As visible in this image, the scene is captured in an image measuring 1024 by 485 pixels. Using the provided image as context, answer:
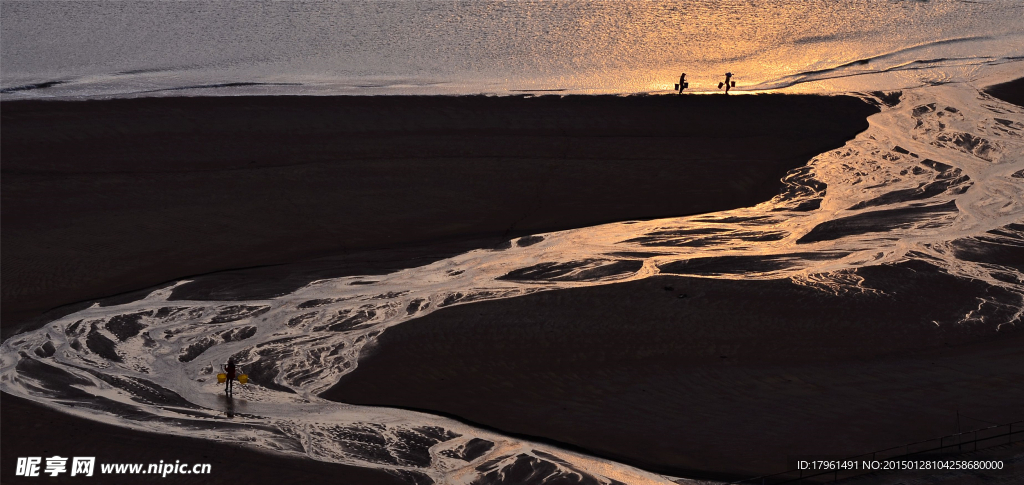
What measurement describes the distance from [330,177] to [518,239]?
6397mm

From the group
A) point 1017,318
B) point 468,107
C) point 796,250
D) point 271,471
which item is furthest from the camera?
point 468,107

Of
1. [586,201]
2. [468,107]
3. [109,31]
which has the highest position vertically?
[109,31]

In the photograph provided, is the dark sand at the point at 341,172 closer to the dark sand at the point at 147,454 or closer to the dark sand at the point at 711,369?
the dark sand at the point at 711,369

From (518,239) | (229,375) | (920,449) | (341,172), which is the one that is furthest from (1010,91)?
(229,375)

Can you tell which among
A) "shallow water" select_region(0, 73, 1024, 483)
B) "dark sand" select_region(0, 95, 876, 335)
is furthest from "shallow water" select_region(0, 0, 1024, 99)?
"shallow water" select_region(0, 73, 1024, 483)

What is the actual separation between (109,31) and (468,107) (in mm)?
23015

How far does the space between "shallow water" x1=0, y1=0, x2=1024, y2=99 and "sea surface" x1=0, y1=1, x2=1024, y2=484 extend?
0.21m

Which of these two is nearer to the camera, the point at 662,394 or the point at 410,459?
the point at 410,459

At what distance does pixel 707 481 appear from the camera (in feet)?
55.0

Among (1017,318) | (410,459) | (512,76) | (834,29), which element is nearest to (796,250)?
(1017,318)

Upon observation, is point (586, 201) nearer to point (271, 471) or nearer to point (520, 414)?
point (520, 414)

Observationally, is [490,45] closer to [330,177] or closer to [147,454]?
[330,177]

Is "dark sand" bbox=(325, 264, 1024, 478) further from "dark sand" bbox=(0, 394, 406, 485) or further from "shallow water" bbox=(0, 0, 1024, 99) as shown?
"shallow water" bbox=(0, 0, 1024, 99)

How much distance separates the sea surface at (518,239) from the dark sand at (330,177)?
3.86 feet
